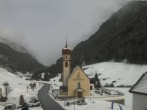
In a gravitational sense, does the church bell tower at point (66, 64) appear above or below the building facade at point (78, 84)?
above

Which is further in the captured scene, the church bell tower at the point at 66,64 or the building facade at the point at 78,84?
the church bell tower at the point at 66,64

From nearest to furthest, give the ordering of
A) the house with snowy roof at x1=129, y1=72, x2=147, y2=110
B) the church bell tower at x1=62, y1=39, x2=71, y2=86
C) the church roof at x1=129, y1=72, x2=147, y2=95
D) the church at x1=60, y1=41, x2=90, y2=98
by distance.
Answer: the house with snowy roof at x1=129, y1=72, x2=147, y2=110
the church roof at x1=129, y1=72, x2=147, y2=95
the church at x1=60, y1=41, x2=90, y2=98
the church bell tower at x1=62, y1=39, x2=71, y2=86

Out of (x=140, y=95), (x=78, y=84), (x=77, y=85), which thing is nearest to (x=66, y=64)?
(x=78, y=84)

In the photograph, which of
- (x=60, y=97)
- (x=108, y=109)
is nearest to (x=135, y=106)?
(x=108, y=109)

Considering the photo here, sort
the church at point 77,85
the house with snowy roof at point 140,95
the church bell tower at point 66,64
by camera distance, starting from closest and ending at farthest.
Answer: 1. the house with snowy roof at point 140,95
2. the church at point 77,85
3. the church bell tower at point 66,64

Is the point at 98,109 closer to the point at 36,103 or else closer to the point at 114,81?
the point at 36,103

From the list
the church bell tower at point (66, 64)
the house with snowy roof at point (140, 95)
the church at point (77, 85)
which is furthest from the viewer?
the church bell tower at point (66, 64)

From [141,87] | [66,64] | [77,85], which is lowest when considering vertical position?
[77,85]

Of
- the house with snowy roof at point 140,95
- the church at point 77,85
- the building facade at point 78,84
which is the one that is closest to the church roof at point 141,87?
the house with snowy roof at point 140,95

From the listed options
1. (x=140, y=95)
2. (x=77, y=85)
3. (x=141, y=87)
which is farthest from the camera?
(x=77, y=85)

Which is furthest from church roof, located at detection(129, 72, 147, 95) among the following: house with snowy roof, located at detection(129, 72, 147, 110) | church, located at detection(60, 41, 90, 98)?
church, located at detection(60, 41, 90, 98)

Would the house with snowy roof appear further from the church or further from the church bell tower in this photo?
the church bell tower

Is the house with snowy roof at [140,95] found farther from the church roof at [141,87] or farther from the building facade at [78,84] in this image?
the building facade at [78,84]

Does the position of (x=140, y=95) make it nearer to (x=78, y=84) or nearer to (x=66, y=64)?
(x=78, y=84)
